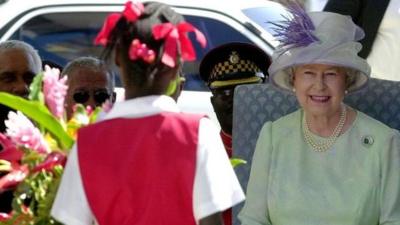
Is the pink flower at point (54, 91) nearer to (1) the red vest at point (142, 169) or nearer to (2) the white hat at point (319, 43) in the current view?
(1) the red vest at point (142, 169)

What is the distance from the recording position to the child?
280 cm

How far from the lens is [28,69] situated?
15.5ft

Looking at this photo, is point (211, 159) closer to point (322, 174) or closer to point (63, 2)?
point (322, 174)

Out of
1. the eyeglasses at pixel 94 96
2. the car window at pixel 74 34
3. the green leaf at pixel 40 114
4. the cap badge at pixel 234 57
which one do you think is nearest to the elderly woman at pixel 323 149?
the cap badge at pixel 234 57

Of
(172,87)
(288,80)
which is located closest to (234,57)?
(288,80)

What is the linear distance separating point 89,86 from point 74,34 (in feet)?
8.57

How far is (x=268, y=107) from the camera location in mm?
4414

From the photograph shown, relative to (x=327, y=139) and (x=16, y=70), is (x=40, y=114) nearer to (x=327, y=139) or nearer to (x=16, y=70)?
(x=327, y=139)

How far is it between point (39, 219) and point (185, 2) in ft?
13.3

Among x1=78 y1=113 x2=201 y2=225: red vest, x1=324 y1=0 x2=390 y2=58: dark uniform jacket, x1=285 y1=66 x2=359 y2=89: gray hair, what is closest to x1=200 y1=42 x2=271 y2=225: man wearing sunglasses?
x1=324 y1=0 x2=390 y2=58: dark uniform jacket

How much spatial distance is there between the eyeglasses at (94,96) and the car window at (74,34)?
2.11 meters

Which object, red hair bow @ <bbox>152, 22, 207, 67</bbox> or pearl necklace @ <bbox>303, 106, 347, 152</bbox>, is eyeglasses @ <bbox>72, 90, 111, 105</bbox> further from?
red hair bow @ <bbox>152, 22, 207, 67</bbox>

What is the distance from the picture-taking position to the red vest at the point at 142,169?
9.20 feet

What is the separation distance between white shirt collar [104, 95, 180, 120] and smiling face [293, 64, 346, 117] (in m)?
1.18
